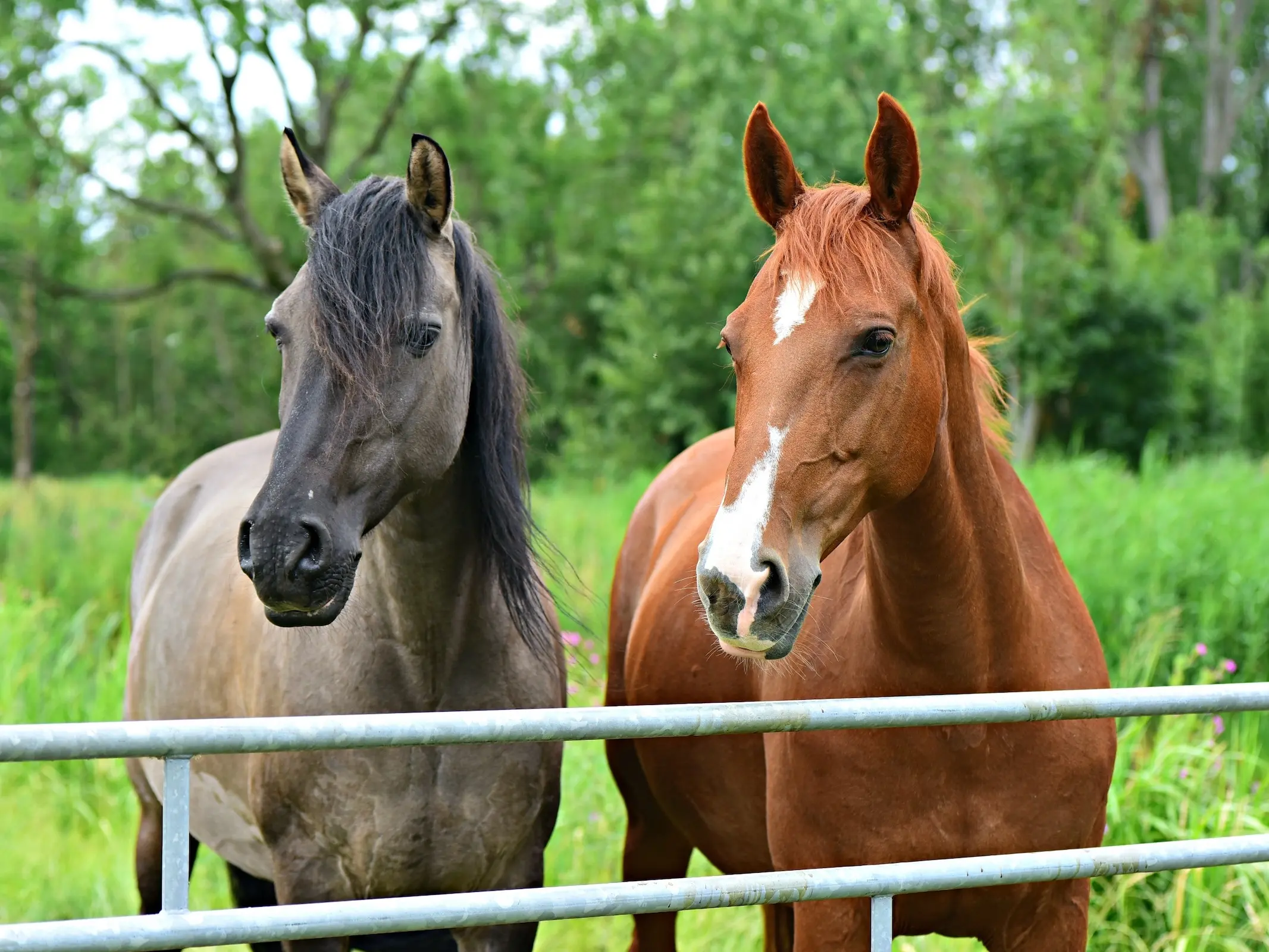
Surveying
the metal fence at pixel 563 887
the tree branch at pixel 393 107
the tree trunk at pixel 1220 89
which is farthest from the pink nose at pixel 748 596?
the tree trunk at pixel 1220 89

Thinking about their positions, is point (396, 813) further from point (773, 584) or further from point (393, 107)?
point (393, 107)

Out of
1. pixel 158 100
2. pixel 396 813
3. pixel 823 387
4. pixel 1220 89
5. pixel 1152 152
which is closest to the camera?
pixel 823 387

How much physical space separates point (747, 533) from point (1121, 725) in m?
3.80

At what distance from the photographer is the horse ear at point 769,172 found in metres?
2.41

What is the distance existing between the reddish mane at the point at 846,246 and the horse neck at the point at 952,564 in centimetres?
10

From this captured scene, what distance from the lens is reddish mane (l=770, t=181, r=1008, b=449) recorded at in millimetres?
2201

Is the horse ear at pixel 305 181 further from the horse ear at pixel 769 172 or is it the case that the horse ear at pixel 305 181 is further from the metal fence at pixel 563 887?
the metal fence at pixel 563 887

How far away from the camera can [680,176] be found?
20625 millimetres

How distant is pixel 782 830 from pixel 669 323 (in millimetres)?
18559

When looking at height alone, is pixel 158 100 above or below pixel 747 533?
above

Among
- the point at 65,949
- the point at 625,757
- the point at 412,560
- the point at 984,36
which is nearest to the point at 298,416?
the point at 412,560

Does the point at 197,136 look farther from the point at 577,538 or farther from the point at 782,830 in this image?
the point at 782,830

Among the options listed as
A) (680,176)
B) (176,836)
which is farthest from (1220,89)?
(176,836)

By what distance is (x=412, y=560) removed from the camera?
2.90 metres
